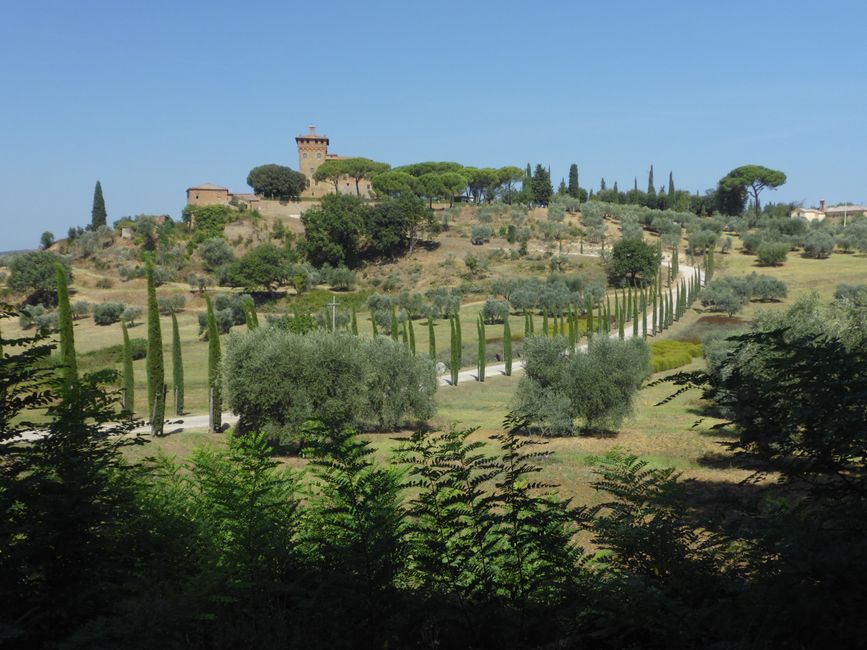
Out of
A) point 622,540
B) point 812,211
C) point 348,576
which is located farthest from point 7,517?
point 812,211

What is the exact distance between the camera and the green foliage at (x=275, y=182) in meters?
107

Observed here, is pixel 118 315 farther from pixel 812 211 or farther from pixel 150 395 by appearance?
pixel 812 211

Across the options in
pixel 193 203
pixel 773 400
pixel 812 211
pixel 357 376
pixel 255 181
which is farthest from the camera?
pixel 812 211

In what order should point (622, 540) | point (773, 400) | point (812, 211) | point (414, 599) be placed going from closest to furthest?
point (773, 400) < point (414, 599) < point (622, 540) < point (812, 211)

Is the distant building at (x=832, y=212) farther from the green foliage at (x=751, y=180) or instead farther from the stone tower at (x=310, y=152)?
the stone tower at (x=310, y=152)

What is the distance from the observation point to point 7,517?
6.55m

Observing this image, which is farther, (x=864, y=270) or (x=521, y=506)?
(x=864, y=270)

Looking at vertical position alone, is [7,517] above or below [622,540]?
above

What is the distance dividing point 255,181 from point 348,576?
107235 millimetres

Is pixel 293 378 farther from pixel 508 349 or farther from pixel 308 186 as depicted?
pixel 308 186

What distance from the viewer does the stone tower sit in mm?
124250

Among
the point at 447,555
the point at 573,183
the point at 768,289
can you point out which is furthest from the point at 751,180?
the point at 447,555

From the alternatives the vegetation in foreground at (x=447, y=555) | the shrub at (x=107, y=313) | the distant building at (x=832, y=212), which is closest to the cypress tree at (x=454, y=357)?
the vegetation in foreground at (x=447, y=555)

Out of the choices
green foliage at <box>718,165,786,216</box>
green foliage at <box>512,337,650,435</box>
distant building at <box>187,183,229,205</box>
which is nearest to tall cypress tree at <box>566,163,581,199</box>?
green foliage at <box>718,165,786,216</box>
